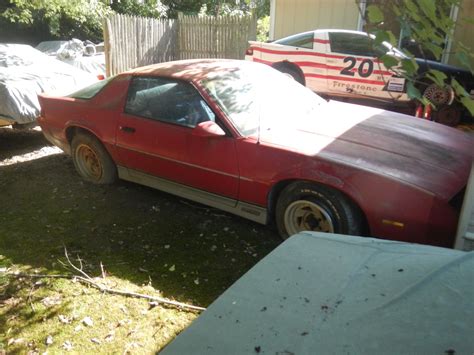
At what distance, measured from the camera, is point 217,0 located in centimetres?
2073

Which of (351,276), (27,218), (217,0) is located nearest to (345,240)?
(351,276)

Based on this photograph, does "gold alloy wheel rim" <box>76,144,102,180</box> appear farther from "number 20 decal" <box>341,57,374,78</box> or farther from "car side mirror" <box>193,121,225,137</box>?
"number 20 decal" <box>341,57,374,78</box>

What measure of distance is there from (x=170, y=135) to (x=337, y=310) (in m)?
2.90

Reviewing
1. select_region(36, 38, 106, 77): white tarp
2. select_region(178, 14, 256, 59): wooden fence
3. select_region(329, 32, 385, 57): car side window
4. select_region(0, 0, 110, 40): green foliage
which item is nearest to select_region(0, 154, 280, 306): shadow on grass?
select_region(329, 32, 385, 57): car side window

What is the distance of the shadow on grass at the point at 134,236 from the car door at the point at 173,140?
0.43m

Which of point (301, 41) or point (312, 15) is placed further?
point (312, 15)

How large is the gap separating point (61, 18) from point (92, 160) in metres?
14.6

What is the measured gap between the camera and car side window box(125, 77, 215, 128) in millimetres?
3914

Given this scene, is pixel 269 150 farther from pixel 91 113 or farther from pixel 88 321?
pixel 91 113

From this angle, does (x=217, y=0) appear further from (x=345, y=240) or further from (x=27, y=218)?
(x=345, y=240)

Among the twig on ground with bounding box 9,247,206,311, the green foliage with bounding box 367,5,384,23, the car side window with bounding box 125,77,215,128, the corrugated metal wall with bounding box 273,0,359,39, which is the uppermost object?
the corrugated metal wall with bounding box 273,0,359,39

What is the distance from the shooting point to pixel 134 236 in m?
3.94

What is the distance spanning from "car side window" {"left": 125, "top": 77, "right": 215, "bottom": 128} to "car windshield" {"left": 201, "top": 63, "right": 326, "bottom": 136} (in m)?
0.16

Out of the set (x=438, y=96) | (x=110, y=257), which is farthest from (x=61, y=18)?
(x=110, y=257)
